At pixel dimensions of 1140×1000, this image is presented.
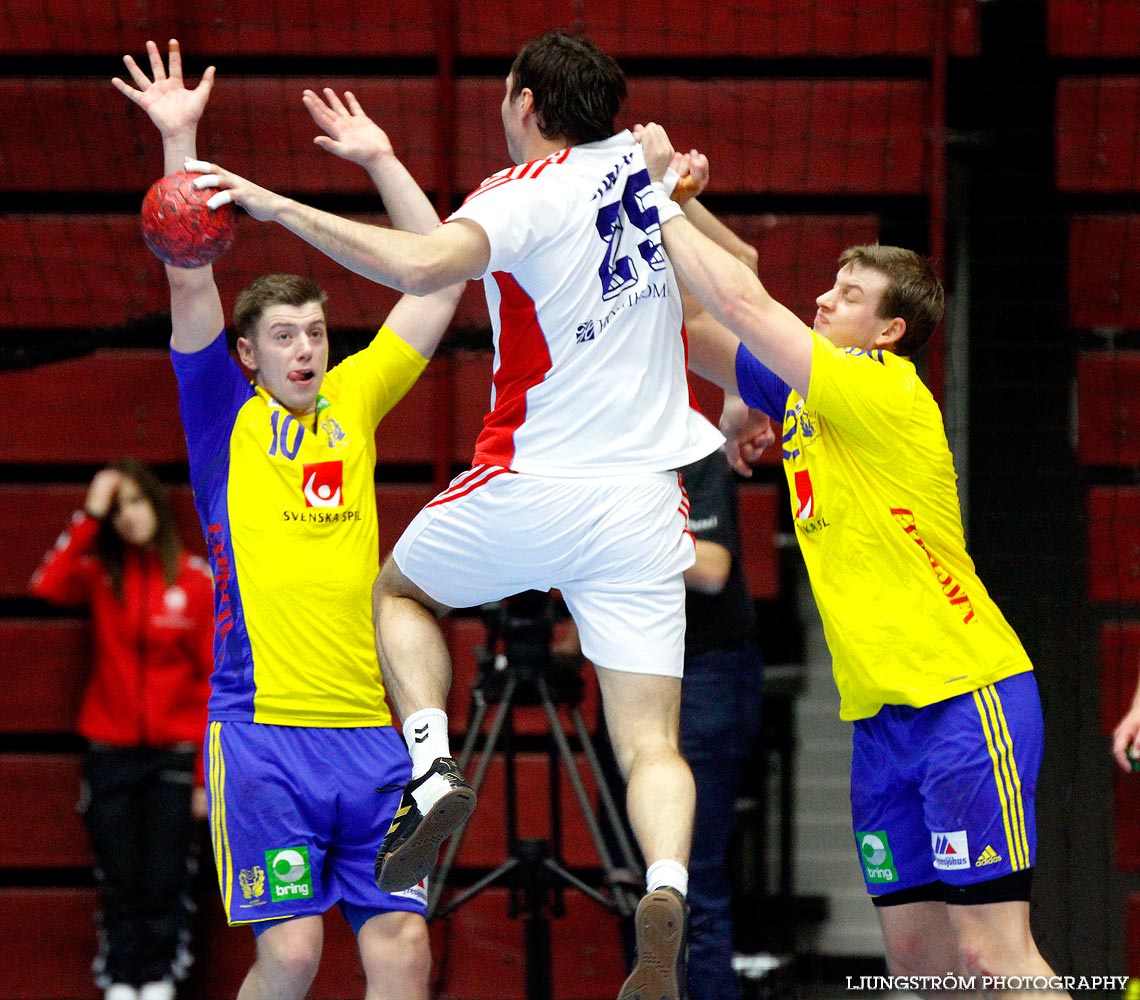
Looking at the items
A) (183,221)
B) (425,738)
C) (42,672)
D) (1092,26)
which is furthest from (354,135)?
(1092,26)

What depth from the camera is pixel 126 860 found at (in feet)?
19.5

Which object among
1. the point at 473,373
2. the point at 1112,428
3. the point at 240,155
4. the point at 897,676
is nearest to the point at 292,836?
the point at 897,676

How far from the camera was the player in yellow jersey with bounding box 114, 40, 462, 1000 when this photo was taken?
14.0ft

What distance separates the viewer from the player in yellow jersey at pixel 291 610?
4270 millimetres

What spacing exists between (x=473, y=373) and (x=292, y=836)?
267 centimetres

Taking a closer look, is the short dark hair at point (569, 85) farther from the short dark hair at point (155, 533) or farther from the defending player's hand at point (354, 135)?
the short dark hair at point (155, 533)

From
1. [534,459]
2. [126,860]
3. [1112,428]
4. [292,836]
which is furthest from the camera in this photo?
[1112,428]

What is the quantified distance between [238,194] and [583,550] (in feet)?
3.81

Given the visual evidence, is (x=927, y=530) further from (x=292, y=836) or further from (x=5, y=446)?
(x=5, y=446)

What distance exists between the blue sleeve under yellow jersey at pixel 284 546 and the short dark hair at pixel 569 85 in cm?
107

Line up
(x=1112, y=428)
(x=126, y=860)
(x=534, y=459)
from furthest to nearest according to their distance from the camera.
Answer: (x=1112, y=428), (x=126, y=860), (x=534, y=459)

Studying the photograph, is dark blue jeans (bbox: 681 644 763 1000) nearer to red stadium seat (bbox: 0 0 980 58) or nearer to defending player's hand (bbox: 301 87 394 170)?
defending player's hand (bbox: 301 87 394 170)

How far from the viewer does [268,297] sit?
14.8 feet

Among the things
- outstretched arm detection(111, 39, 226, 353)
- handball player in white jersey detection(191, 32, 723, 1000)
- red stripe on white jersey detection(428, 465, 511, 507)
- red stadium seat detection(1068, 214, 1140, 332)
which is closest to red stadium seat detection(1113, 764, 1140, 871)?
red stadium seat detection(1068, 214, 1140, 332)
